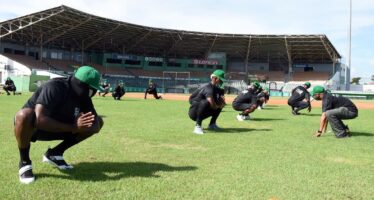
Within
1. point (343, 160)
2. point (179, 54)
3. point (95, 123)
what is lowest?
point (343, 160)

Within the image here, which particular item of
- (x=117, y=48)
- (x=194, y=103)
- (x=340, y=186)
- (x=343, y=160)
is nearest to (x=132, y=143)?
(x=194, y=103)

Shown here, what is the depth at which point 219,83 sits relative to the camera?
10305 millimetres

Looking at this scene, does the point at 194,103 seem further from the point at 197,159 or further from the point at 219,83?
the point at 197,159

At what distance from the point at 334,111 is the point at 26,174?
7.26 meters

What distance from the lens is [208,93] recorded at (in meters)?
10.2

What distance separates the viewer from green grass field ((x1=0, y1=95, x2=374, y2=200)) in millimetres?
4566

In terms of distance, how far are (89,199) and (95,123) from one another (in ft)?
4.42

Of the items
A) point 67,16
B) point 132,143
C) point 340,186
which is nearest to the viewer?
point 340,186

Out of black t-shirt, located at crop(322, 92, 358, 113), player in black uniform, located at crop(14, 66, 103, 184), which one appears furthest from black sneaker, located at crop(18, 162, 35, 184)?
black t-shirt, located at crop(322, 92, 358, 113)

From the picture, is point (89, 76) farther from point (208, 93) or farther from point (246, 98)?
point (246, 98)

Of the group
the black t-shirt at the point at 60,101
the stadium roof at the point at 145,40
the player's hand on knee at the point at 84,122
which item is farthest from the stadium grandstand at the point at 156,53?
the player's hand on knee at the point at 84,122

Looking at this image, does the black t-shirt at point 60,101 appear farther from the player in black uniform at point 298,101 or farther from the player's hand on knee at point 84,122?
the player in black uniform at point 298,101

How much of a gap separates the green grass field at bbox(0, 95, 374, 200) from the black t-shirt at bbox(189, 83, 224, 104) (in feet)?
4.10

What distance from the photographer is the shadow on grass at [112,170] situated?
516 cm
